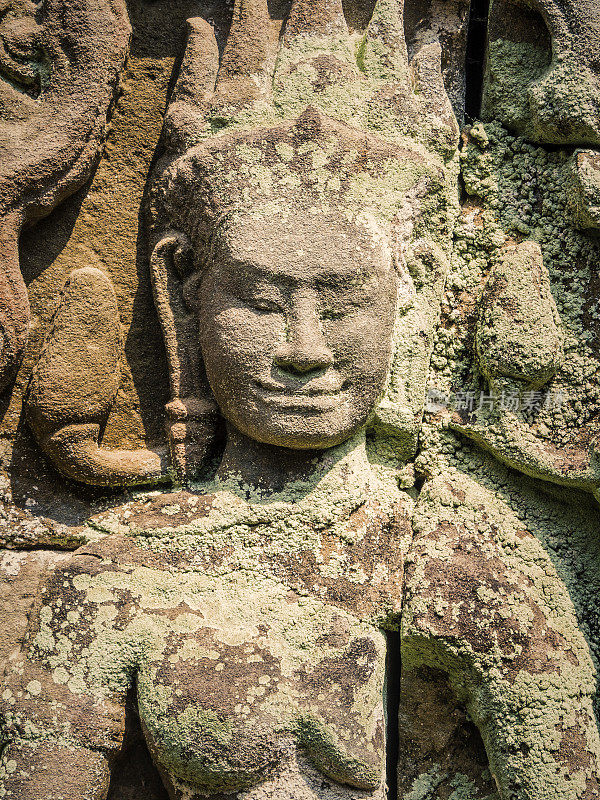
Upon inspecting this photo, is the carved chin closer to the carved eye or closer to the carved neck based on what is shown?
the carved neck

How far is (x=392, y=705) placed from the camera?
84.5 inches

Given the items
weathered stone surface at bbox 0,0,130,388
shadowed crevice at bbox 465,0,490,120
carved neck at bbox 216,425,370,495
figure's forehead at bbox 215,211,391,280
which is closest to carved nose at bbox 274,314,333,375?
figure's forehead at bbox 215,211,391,280

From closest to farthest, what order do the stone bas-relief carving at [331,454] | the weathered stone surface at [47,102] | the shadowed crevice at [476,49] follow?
the stone bas-relief carving at [331,454] < the weathered stone surface at [47,102] < the shadowed crevice at [476,49]

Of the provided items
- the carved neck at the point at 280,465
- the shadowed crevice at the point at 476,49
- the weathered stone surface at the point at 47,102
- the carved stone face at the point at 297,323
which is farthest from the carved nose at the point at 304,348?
the shadowed crevice at the point at 476,49

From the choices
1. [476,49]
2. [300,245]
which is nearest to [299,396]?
[300,245]

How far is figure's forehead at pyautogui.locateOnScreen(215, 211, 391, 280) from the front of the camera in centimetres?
192

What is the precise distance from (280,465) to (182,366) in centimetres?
38

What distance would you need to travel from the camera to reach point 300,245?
76.2 inches

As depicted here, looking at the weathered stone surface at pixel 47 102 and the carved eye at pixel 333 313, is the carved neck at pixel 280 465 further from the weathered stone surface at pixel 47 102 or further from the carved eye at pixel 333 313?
the weathered stone surface at pixel 47 102

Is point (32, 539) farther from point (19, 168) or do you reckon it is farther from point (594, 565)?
point (594, 565)

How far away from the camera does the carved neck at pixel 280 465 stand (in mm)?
2059

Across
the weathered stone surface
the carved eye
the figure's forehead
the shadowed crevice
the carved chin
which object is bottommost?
the carved chin

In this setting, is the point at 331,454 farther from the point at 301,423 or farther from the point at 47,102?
the point at 47,102

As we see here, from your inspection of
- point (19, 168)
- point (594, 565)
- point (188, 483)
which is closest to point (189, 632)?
point (188, 483)
